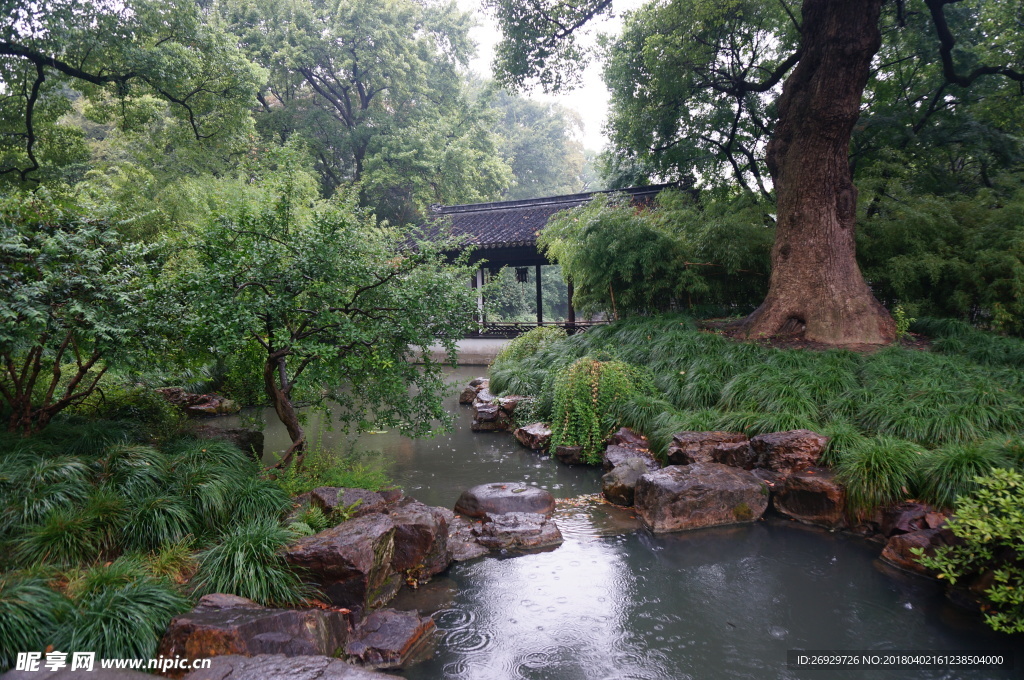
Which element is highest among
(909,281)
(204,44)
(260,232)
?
(204,44)

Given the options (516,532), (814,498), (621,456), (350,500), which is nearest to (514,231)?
(621,456)

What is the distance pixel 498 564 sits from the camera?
5148mm

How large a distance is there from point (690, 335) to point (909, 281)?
3421mm

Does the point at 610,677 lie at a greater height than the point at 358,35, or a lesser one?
lesser

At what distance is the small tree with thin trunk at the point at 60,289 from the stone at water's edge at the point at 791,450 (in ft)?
20.5

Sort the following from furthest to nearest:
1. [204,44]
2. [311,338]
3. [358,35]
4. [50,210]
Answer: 1. [358,35]
2. [204,44]
3. [311,338]
4. [50,210]

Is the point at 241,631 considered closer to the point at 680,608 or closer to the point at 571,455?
the point at 680,608

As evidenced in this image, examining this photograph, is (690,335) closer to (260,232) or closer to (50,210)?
(260,232)

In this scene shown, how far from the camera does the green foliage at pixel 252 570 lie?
12.6 ft

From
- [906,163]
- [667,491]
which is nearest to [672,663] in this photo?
[667,491]

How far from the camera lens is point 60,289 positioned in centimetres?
449

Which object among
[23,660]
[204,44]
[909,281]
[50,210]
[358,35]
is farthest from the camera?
[358,35]

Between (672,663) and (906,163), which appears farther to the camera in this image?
(906,163)

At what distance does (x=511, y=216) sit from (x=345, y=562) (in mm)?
15511
